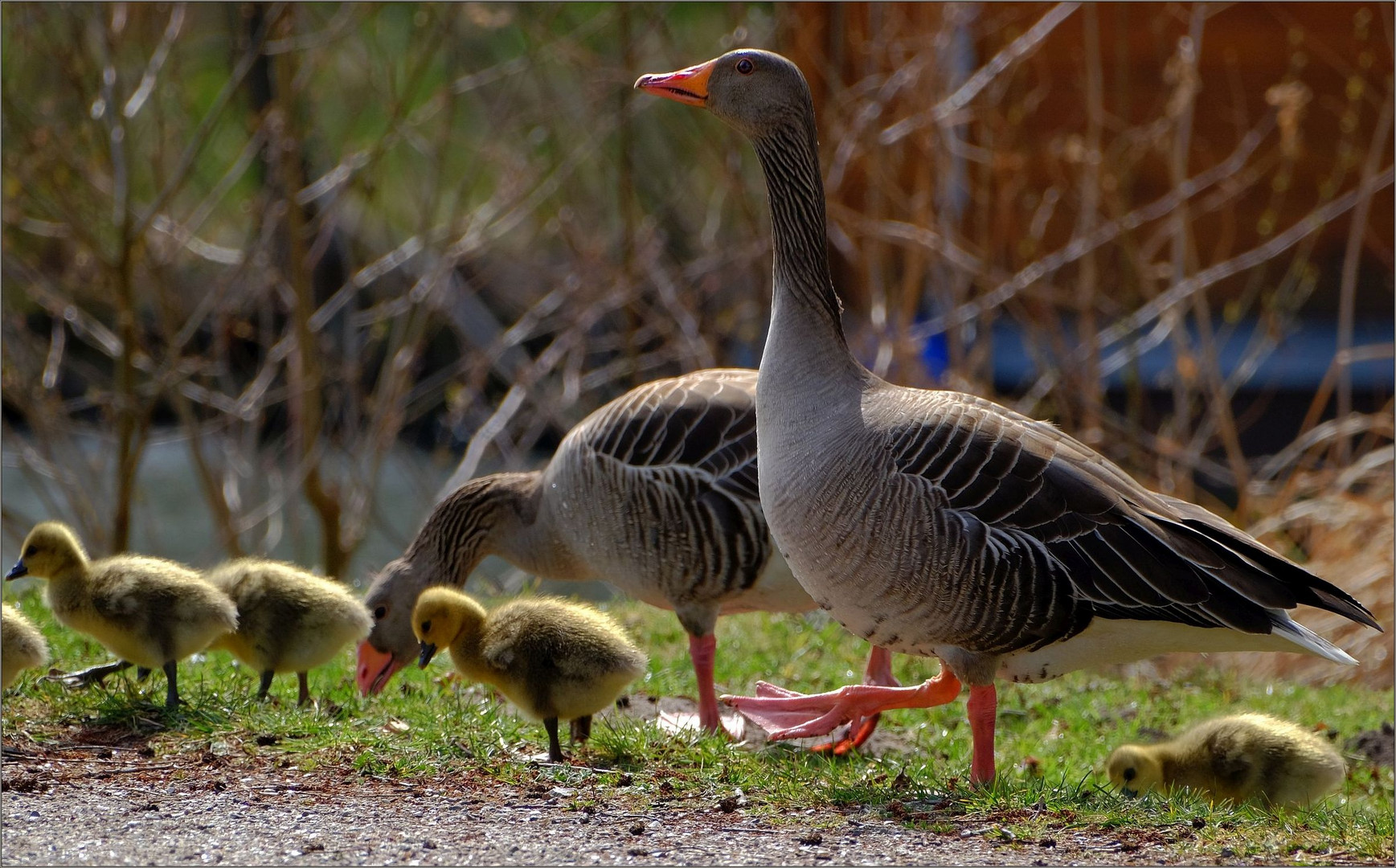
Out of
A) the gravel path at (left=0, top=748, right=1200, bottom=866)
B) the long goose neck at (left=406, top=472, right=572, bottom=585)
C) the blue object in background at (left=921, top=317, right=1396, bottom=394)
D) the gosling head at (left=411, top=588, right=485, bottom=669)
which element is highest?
the blue object in background at (left=921, top=317, right=1396, bottom=394)

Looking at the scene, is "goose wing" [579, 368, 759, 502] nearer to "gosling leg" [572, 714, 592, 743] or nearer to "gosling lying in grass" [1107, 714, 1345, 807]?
"gosling leg" [572, 714, 592, 743]

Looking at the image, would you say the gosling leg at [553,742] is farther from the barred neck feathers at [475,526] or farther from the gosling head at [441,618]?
the barred neck feathers at [475,526]

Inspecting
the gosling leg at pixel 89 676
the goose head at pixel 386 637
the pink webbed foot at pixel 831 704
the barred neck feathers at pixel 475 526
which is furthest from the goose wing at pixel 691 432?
the gosling leg at pixel 89 676

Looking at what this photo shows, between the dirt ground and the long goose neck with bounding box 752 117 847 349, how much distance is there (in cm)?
191

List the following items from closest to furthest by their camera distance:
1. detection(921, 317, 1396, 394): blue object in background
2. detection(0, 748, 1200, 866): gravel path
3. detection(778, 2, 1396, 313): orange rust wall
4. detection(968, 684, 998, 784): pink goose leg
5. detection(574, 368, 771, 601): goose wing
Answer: detection(0, 748, 1200, 866): gravel path < detection(968, 684, 998, 784): pink goose leg < detection(574, 368, 771, 601): goose wing < detection(778, 2, 1396, 313): orange rust wall < detection(921, 317, 1396, 394): blue object in background

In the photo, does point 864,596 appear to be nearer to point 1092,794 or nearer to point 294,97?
point 1092,794

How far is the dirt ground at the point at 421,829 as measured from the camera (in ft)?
12.6

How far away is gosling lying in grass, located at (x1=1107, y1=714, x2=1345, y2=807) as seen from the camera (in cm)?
512

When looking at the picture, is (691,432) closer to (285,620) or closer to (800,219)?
(800,219)

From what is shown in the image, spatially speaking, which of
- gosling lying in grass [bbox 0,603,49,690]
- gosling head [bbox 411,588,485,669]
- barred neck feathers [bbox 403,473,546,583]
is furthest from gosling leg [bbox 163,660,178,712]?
barred neck feathers [bbox 403,473,546,583]

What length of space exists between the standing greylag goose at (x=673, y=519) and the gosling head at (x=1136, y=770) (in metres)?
0.95

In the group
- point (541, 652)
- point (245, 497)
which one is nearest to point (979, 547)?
point (541, 652)

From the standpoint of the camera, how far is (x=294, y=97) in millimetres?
10109

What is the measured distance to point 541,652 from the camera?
16.0 ft
